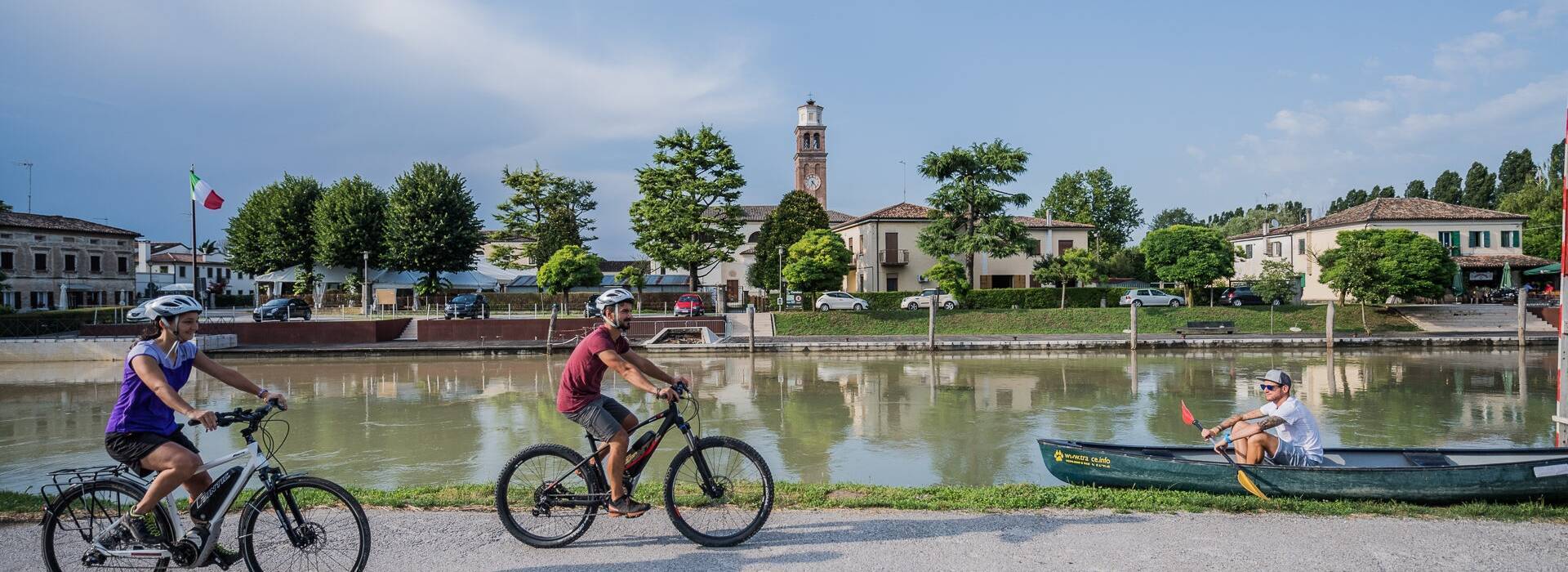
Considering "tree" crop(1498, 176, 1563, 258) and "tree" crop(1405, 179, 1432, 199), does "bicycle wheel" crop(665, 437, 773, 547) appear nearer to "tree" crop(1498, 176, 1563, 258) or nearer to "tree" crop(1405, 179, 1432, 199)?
"tree" crop(1498, 176, 1563, 258)

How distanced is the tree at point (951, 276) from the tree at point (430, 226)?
25.3m

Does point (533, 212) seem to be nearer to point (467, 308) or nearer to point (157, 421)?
point (467, 308)

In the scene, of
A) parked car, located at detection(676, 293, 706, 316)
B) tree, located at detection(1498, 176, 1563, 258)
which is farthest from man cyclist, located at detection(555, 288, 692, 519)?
tree, located at detection(1498, 176, 1563, 258)

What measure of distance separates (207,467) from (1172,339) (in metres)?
31.6

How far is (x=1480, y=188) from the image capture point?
7375 cm

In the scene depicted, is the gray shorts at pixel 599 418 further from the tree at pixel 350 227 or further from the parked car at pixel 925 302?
the tree at pixel 350 227

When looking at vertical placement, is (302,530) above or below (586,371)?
below

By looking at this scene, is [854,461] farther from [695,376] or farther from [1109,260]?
[1109,260]

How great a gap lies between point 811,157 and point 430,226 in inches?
1401

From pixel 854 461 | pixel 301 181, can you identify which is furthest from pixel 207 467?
pixel 301 181

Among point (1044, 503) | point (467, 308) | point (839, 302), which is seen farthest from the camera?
point (839, 302)

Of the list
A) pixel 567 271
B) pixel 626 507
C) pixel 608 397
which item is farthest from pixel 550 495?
pixel 567 271

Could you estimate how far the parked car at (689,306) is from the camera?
38156mm

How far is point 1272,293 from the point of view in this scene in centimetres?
3459
